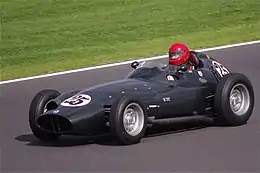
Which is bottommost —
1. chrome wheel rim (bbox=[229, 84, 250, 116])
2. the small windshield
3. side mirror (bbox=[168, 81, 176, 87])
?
chrome wheel rim (bbox=[229, 84, 250, 116])

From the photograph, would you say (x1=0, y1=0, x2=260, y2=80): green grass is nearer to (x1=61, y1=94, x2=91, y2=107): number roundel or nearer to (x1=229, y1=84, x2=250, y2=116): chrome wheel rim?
(x1=229, y1=84, x2=250, y2=116): chrome wheel rim

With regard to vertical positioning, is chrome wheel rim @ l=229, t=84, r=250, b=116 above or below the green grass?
below

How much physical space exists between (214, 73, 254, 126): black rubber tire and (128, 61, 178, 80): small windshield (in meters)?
0.86

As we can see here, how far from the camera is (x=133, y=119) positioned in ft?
35.4

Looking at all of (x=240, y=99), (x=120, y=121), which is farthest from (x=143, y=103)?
(x=240, y=99)

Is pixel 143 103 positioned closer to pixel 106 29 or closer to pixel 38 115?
pixel 38 115

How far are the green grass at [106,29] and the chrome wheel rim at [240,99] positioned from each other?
823 centimetres

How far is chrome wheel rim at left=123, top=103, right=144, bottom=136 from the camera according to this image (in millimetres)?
10695

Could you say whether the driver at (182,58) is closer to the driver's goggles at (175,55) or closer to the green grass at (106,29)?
the driver's goggles at (175,55)

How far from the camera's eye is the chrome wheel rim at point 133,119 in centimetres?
1070

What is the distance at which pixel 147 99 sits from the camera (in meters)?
11.1

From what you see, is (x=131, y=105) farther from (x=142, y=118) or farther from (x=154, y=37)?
(x=154, y=37)

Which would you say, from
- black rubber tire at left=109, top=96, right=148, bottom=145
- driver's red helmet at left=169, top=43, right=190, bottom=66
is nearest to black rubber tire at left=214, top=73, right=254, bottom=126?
driver's red helmet at left=169, top=43, right=190, bottom=66

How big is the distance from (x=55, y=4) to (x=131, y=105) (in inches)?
783
